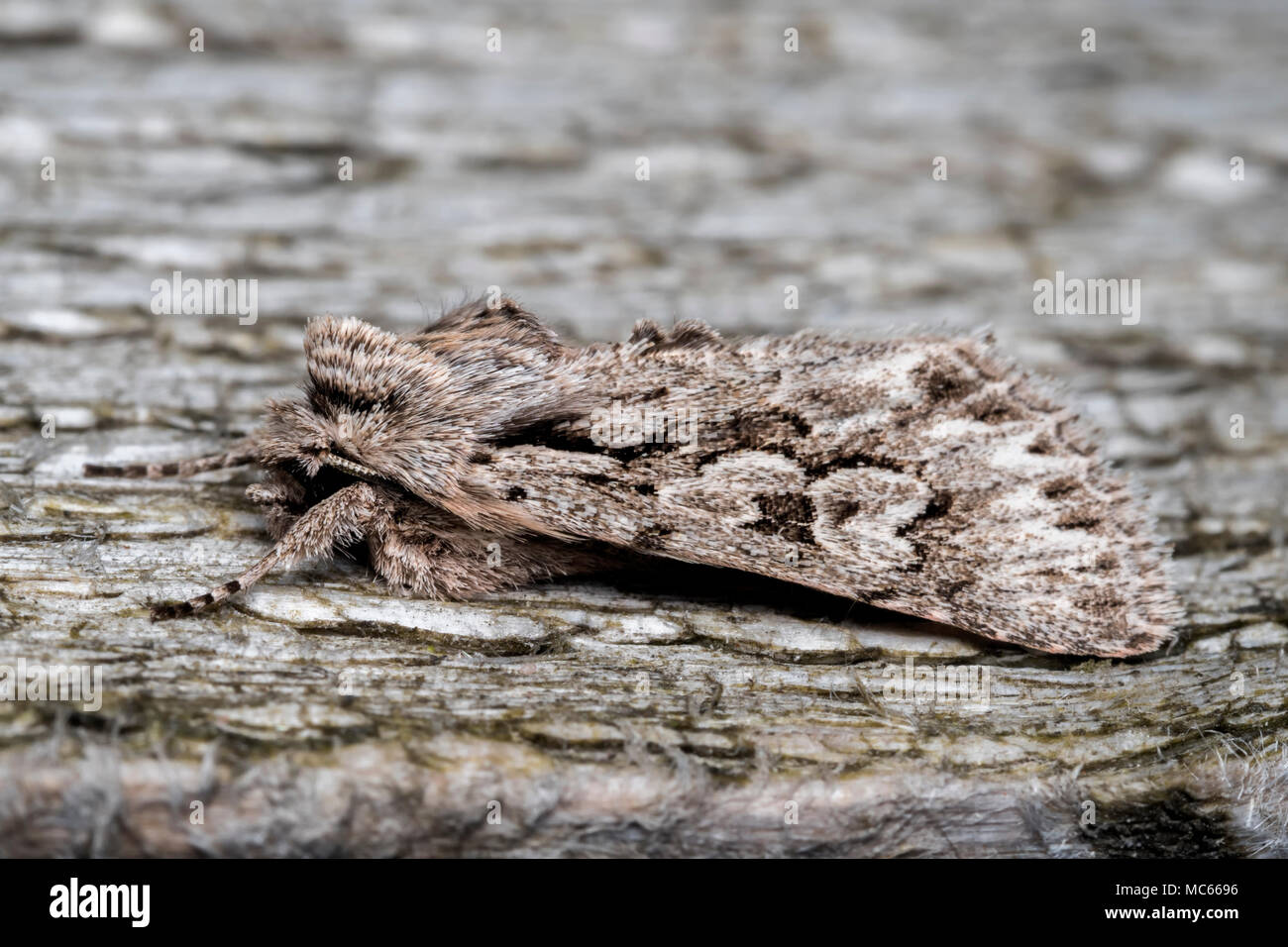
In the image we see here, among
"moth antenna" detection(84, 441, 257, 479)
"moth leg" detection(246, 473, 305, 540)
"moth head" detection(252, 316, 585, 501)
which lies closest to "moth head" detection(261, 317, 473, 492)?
"moth head" detection(252, 316, 585, 501)

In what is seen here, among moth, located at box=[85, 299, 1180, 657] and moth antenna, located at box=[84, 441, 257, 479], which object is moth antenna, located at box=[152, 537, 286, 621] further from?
moth antenna, located at box=[84, 441, 257, 479]

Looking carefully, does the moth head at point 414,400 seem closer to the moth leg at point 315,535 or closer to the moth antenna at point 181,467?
the moth leg at point 315,535

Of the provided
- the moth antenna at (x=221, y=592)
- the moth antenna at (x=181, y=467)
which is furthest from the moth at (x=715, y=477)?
the moth antenna at (x=181, y=467)

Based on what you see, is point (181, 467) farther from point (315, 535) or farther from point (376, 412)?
point (376, 412)

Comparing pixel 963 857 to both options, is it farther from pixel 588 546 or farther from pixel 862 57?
pixel 862 57

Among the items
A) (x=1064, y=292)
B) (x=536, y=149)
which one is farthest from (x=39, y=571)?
(x=1064, y=292)

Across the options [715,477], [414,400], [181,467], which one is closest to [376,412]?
[414,400]

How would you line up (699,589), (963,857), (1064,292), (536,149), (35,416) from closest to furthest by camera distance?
1. (963,857)
2. (699,589)
3. (35,416)
4. (1064,292)
5. (536,149)
